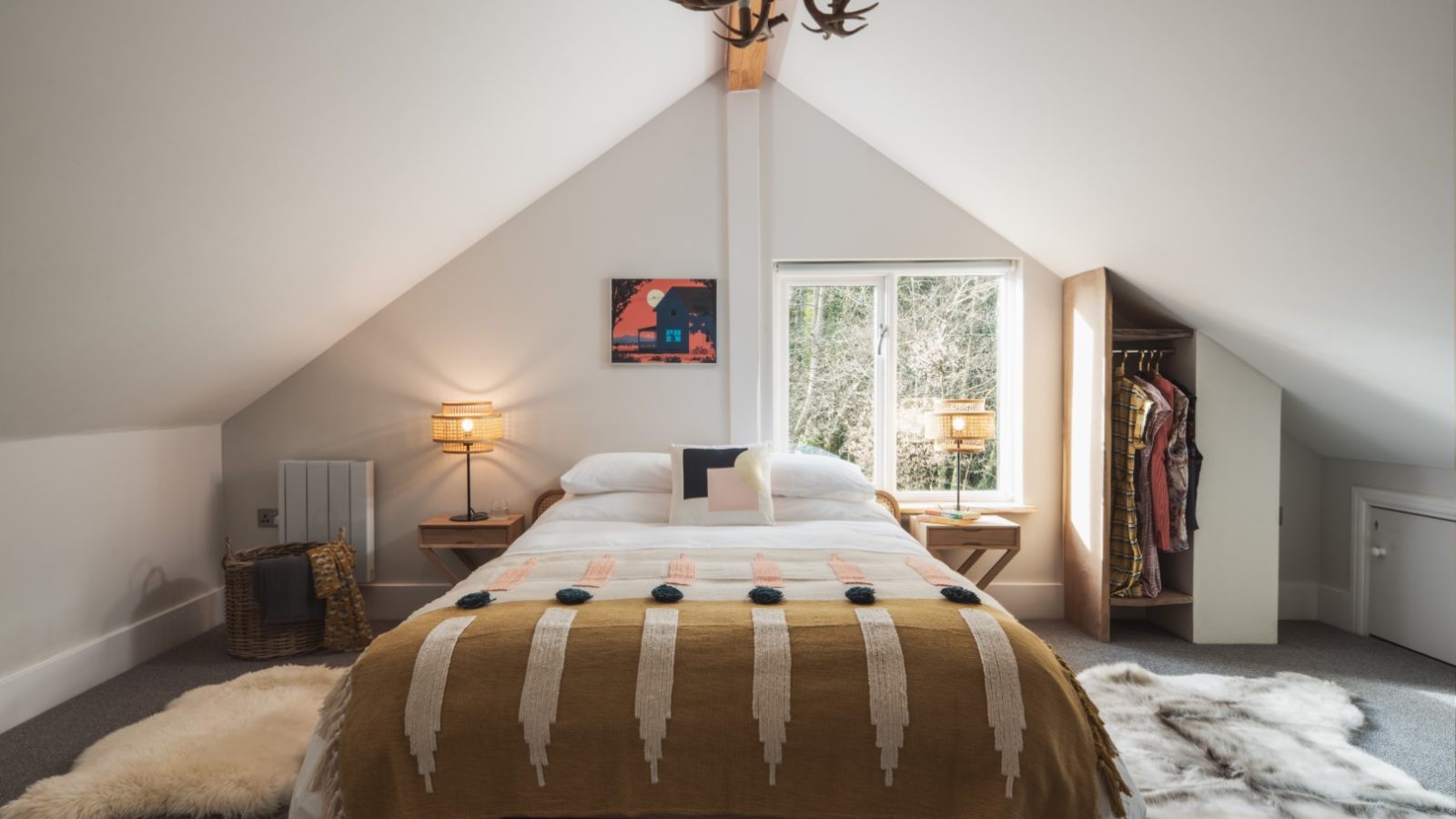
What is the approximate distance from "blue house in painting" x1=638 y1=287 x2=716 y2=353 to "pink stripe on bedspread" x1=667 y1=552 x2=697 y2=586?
5.40 feet

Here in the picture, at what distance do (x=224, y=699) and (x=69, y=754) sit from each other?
1.38ft

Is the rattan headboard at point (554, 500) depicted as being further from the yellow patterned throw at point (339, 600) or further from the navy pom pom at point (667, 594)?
the navy pom pom at point (667, 594)

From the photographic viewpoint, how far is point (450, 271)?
149 inches

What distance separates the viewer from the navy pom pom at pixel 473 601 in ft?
6.29

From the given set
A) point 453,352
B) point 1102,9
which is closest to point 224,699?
point 453,352

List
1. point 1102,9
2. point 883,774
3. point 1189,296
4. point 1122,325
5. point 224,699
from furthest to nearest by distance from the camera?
point 1122,325 → point 1189,296 → point 224,699 → point 1102,9 → point 883,774

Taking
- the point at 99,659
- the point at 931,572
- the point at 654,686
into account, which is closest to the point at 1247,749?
the point at 931,572

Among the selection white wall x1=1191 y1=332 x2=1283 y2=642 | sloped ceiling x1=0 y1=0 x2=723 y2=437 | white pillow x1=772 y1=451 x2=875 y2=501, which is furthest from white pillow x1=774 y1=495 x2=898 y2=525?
sloped ceiling x1=0 y1=0 x2=723 y2=437

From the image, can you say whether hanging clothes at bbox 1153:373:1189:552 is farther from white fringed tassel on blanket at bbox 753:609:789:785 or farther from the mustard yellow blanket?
white fringed tassel on blanket at bbox 753:609:789:785

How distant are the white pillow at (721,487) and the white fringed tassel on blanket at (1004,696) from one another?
1441mm

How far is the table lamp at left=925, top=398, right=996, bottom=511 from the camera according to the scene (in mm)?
3514

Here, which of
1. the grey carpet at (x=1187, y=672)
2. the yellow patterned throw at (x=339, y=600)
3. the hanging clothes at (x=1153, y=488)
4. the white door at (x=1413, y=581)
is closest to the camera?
the grey carpet at (x=1187, y=672)

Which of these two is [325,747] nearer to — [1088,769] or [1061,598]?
[1088,769]

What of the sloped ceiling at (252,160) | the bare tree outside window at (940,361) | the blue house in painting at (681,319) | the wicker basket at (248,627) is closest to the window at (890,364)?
the bare tree outside window at (940,361)
